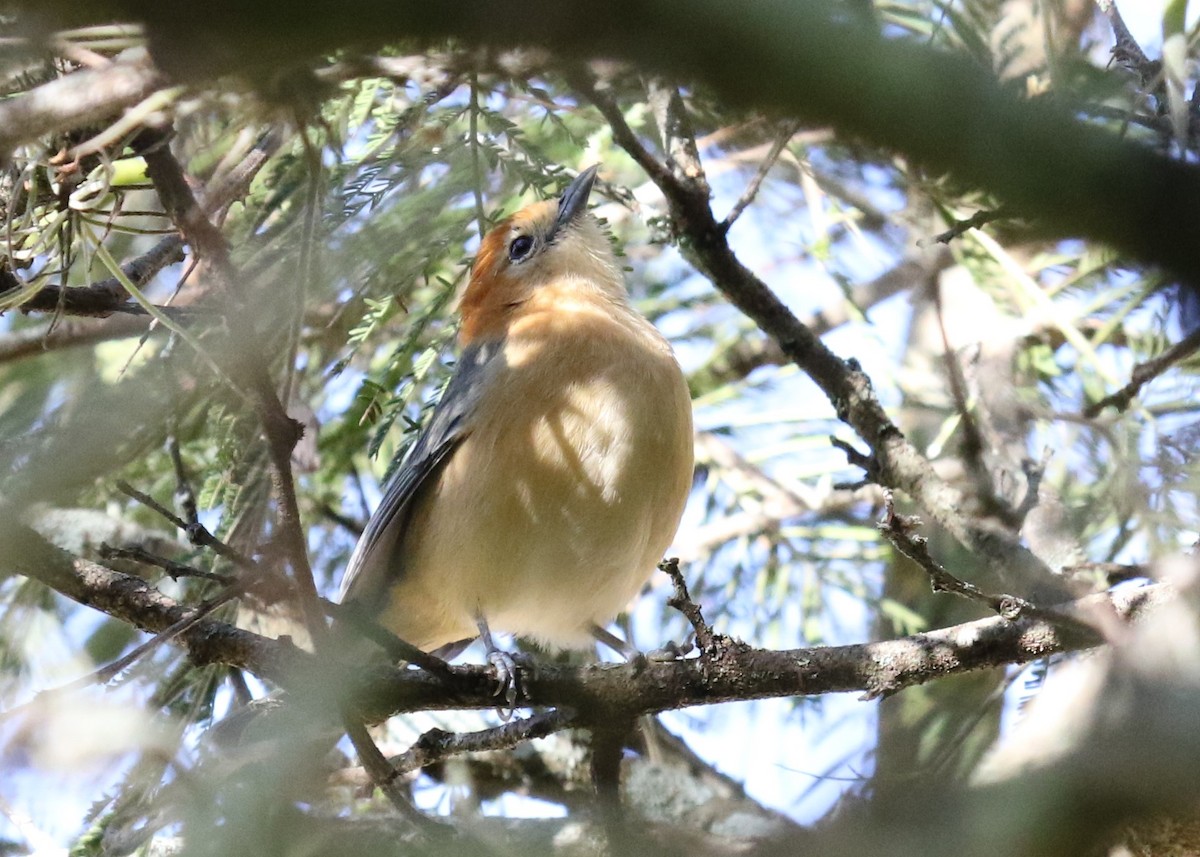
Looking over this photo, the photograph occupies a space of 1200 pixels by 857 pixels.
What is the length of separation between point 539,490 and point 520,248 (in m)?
1.81

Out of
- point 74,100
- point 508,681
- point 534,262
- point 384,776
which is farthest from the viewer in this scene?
point 534,262

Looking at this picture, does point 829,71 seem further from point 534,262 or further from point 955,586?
point 534,262

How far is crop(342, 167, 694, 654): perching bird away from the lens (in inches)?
172

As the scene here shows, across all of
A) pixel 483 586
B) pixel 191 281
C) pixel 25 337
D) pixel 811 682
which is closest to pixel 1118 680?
pixel 811 682

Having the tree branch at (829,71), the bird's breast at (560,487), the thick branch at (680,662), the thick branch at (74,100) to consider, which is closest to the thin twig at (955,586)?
the thick branch at (680,662)

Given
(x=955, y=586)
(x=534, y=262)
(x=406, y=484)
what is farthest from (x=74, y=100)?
(x=534, y=262)

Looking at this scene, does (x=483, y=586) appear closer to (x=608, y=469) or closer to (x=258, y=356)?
(x=608, y=469)

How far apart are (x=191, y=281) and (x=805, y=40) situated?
13.4ft

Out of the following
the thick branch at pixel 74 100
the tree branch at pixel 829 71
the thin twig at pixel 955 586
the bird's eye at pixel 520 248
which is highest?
the tree branch at pixel 829 71

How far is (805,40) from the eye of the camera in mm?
1156

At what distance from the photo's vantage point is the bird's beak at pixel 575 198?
5242 mm

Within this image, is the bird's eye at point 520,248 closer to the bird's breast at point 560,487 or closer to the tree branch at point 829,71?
the bird's breast at point 560,487

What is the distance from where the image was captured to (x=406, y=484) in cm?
475

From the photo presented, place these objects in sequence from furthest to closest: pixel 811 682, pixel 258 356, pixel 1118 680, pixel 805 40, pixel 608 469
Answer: pixel 608 469
pixel 811 682
pixel 1118 680
pixel 258 356
pixel 805 40
